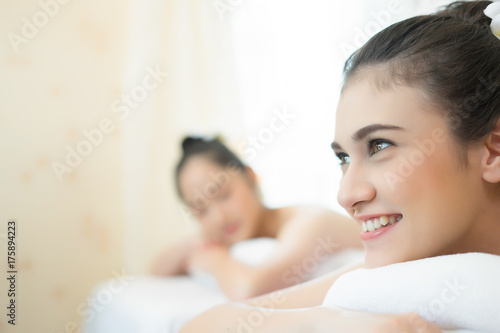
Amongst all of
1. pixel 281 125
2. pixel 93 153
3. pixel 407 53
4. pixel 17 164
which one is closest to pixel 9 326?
pixel 17 164

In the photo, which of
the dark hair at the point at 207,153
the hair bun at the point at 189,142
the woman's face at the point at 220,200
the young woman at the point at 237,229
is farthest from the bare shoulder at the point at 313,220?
the hair bun at the point at 189,142

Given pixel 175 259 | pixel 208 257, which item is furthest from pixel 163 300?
pixel 175 259

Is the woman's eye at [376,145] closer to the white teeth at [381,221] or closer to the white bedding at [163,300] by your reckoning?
the white teeth at [381,221]

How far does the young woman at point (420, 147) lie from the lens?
0.64m

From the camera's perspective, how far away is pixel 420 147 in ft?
2.08

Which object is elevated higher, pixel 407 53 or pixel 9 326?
pixel 407 53

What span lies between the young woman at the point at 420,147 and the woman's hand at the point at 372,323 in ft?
0.16

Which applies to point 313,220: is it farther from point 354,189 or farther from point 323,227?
point 354,189

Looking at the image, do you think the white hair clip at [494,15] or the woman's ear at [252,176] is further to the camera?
the woman's ear at [252,176]

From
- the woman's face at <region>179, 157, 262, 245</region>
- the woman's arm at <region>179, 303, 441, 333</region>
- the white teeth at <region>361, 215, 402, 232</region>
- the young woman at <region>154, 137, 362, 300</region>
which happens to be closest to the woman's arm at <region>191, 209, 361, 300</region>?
the young woman at <region>154, 137, 362, 300</region>

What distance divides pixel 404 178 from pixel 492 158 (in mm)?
150

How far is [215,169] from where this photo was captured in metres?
1.70

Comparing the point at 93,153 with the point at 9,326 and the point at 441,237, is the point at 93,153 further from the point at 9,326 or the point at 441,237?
the point at 441,237

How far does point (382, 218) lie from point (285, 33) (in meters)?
1.22
